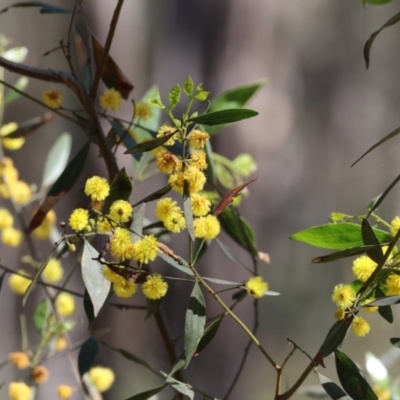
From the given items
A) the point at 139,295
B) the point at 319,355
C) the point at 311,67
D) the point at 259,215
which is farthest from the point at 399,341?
the point at 311,67

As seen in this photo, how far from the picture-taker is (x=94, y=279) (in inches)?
12.6

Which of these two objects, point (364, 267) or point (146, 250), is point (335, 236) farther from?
point (146, 250)

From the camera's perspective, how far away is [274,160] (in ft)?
4.26

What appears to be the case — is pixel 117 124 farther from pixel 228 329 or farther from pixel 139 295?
pixel 228 329

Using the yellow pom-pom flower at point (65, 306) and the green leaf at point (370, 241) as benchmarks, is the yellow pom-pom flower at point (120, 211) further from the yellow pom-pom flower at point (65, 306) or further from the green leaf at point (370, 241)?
the yellow pom-pom flower at point (65, 306)

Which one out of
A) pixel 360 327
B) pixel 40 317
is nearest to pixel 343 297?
pixel 360 327

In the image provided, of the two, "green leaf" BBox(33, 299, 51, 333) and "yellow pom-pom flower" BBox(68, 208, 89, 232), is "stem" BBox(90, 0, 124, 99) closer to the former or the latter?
"yellow pom-pom flower" BBox(68, 208, 89, 232)

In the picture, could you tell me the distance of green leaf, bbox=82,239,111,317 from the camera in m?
0.31

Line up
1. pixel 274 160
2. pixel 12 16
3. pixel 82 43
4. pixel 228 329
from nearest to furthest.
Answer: pixel 82 43, pixel 12 16, pixel 228 329, pixel 274 160

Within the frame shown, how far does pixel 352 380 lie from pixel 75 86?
0.93 feet

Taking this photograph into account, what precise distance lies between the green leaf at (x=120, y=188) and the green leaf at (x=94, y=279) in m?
0.03

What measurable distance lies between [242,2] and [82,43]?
89 cm

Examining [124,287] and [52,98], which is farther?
[52,98]

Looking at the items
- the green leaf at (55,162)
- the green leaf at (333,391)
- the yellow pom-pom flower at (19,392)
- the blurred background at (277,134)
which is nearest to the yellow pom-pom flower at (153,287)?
the green leaf at (333,391)
